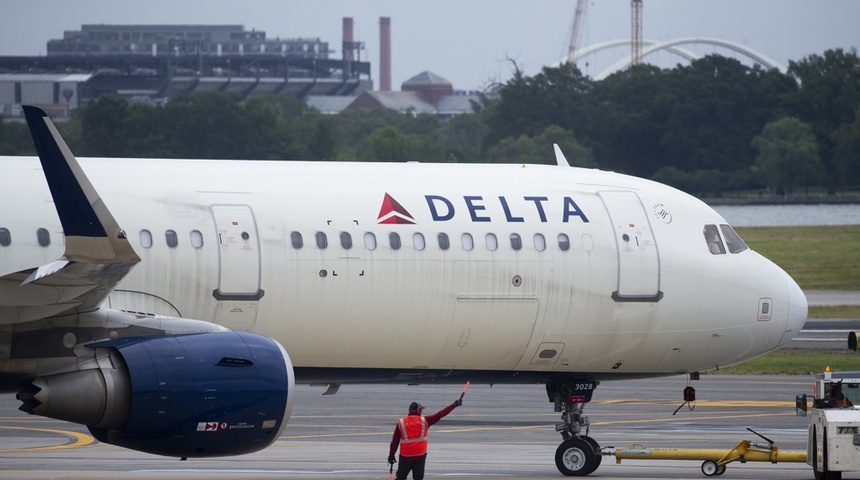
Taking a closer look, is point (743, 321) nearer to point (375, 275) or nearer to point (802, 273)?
point (375, 275)

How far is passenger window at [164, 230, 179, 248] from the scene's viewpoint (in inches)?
698

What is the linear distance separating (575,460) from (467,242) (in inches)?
149

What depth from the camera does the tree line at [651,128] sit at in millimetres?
114875

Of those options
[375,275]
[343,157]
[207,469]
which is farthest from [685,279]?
[343,157]

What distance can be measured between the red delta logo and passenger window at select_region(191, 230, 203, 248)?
2.40 m

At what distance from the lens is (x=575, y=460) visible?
20.9 meters

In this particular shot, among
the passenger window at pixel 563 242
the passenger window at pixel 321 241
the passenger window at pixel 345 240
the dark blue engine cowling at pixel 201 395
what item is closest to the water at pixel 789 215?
the passenger window at pixel 563 242

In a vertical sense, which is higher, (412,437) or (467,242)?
(467,242)

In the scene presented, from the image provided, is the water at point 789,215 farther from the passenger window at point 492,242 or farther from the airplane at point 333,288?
the passenger window at point 492,242

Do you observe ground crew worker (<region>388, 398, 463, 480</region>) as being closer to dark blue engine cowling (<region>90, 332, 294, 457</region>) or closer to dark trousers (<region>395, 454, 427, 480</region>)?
dark trousers (<region>395, 454, 427, 480</region>)

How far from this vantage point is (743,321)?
20.7 metres

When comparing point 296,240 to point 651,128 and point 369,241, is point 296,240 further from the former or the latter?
point 651,128

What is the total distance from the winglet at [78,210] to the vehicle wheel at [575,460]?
826 cm

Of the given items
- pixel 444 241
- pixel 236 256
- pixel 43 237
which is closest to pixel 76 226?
pixel 43 237
